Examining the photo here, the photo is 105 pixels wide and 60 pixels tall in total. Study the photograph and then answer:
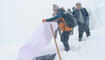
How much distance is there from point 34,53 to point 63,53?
4.01 ft

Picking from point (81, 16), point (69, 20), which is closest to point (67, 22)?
point (69, 20)

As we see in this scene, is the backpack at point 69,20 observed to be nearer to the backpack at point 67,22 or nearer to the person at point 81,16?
the backpack at point 67,22

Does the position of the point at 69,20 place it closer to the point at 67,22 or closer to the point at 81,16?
the point at 67,22

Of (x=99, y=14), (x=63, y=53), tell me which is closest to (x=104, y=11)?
(x=99, y=14)

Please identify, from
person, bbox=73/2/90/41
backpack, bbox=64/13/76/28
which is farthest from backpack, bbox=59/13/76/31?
person, bbox=73/2/90/41

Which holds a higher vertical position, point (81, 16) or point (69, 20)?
point (69, 20)

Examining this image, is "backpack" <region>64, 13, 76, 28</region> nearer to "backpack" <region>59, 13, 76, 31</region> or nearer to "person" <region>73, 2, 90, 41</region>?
"backpack" <region>59, 13, 76, 31</region>

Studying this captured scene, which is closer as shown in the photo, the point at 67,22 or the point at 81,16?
the point at 67,22

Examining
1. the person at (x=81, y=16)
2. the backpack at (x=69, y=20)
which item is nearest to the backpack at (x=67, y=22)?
the backpack at (x=69, y=20)

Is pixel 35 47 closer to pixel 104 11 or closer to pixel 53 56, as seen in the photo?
pixel 53 56

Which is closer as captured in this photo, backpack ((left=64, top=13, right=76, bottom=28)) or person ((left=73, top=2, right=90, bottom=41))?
backpack ((left=64, top=13, right=76, bottom=28))

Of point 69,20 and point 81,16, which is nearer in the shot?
point 69,20

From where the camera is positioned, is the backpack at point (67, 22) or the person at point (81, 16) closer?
the backpack at point (67, 22)

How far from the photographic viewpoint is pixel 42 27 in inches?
313
